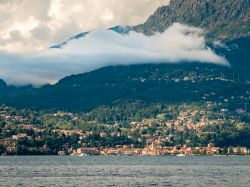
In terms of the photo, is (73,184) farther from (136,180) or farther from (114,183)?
(136,180)

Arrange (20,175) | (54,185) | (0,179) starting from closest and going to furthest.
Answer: (54,185)
(0,179)
(20,175)

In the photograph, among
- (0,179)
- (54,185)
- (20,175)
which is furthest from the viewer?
(20,175)

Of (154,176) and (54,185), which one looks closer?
(54,185)

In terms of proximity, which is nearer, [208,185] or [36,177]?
[208,185]

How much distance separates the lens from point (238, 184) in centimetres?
13862

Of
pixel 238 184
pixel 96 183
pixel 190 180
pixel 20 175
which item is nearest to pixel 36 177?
pixel 20 175

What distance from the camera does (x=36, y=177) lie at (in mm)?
157375

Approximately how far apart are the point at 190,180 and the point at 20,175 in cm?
3896

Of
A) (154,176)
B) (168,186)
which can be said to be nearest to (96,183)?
(168,186)

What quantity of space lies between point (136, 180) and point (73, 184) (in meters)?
17.6

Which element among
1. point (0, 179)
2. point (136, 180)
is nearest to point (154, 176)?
point (136, 180)

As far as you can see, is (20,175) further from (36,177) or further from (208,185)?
(208,185)

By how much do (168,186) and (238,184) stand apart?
13601 millimetres

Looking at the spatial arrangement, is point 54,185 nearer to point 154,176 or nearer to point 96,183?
point 96,183
